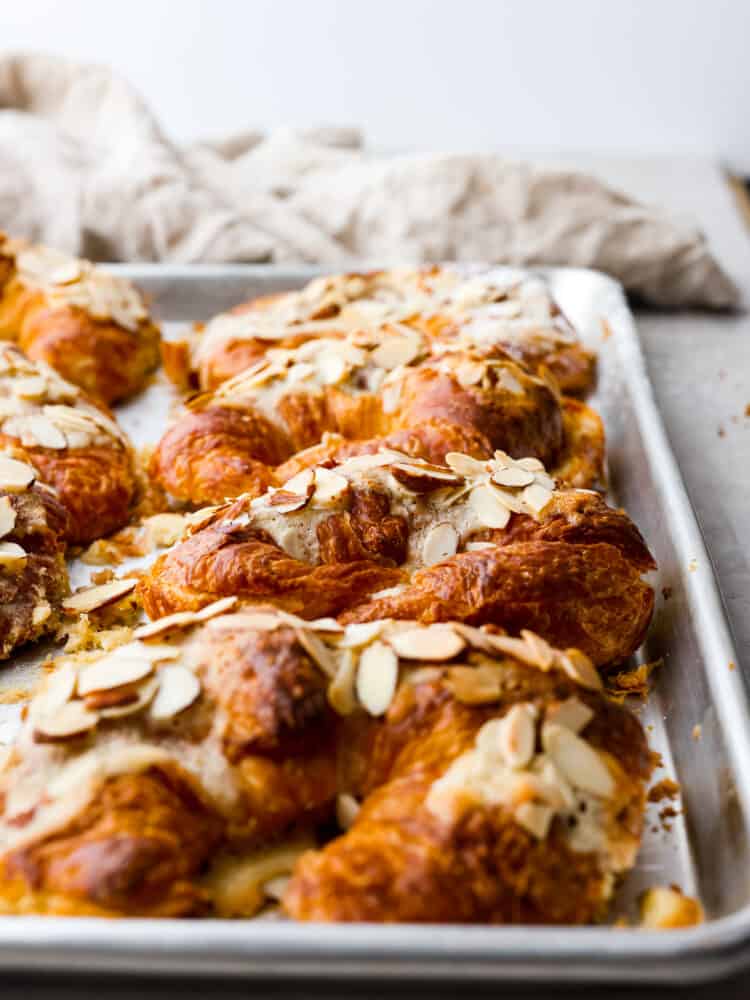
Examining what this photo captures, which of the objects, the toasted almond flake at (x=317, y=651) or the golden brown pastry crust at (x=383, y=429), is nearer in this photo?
the toasted almond flake at (x=317, y=651)

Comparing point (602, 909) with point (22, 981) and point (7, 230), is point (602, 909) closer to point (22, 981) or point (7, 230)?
point (22, 981)

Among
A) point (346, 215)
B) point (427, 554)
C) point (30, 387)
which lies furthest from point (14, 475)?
point (346, 215)

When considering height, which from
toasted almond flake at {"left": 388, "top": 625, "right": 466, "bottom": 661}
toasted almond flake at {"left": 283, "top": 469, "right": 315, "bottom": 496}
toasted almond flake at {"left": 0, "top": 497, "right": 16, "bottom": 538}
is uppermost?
toasted almond flake at {"left": 388, "top": 625, "right": 466, "bottom": 661}

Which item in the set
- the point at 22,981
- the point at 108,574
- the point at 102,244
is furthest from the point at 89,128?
the point at 22,981

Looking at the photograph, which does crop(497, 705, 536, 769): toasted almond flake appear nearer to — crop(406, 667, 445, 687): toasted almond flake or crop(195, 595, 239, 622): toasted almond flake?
crop(406, 667, 445, 687): toasted almond flake

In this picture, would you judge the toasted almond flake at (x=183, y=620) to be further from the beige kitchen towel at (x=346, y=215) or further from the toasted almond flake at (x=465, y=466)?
the beige kitchen towel at (x=346, y=215)

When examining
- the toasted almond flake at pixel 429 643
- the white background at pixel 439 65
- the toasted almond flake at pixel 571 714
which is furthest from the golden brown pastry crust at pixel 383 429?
the white background at pixel 439 65

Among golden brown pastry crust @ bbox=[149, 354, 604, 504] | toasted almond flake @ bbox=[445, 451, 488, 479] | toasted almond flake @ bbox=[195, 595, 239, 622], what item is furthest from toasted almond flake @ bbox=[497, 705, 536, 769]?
golden brown pastry crust @ bbox=[149, 354, 604, 504]
